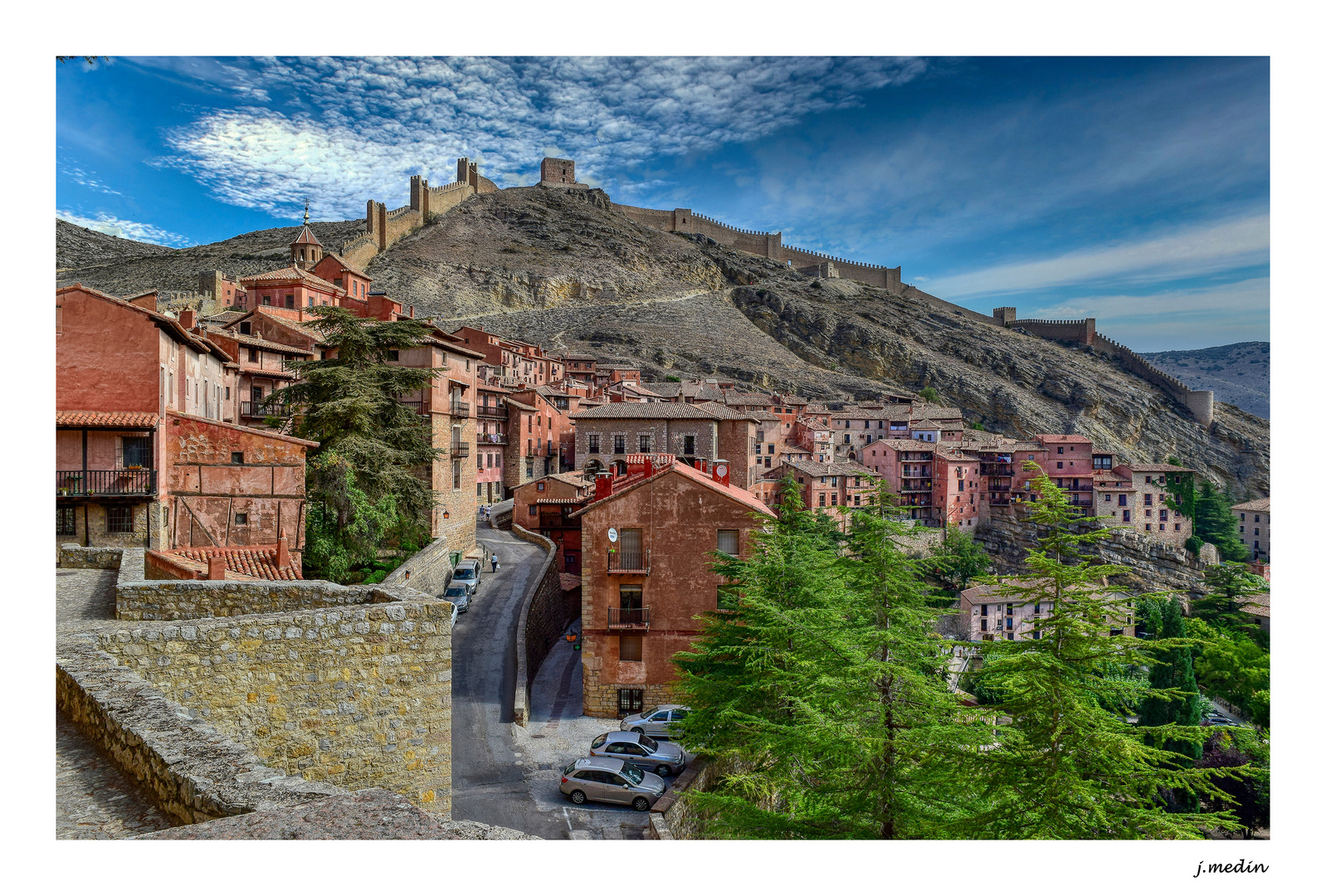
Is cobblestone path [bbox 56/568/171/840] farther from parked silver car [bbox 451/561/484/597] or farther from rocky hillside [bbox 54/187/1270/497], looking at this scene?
rocky hillside [bbox 54/187/1270/497]

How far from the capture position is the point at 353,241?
2948 inches

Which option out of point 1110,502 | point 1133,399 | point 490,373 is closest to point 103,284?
point 490,373

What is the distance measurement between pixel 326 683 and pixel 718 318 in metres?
84.7

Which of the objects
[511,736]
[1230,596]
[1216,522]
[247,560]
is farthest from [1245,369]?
[1216,522]

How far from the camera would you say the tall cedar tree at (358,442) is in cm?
1499

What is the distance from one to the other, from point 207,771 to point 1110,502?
55741 mm

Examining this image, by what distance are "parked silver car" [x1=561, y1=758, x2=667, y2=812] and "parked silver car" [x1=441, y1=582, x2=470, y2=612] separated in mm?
7748

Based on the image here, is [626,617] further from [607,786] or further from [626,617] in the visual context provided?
[607,786]

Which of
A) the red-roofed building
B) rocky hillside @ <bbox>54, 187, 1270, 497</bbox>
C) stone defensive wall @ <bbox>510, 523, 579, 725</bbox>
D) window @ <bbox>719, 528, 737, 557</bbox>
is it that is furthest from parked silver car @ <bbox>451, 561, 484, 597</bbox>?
rocky hillside @ <bbox>54, 187, 1270, 497</bbox>

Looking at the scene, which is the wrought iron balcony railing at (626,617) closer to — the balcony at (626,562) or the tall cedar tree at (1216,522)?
the balcony at (626,562)

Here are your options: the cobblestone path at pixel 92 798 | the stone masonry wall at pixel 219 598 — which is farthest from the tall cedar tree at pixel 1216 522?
the cobblestone path at pixel 92 798

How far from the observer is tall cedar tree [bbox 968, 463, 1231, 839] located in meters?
4.85
